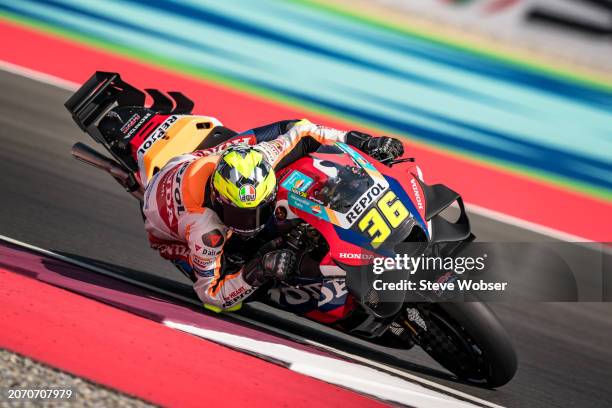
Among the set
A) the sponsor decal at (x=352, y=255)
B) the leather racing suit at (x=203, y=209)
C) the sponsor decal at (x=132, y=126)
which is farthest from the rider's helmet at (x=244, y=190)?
the sponsor decal at (x=132, y=126)

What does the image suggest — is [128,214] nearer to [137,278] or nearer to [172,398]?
[137,278]

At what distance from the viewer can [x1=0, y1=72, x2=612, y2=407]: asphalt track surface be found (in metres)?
5.17

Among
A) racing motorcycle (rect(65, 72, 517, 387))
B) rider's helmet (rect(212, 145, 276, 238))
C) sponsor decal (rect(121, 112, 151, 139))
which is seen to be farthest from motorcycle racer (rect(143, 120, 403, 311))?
sponsor decal (rect(121, 112, 151, 139))

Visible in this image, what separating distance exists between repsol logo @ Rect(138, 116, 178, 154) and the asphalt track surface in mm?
1000

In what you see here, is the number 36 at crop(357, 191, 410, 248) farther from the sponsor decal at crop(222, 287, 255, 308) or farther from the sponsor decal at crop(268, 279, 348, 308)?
the sponsor decal at crop(222, 287, 255, 308)

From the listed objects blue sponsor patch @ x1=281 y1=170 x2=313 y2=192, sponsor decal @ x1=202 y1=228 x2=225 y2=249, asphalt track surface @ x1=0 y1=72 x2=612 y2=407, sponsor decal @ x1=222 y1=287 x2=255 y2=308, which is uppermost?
blue sponsor patch @ x1=281 y1=170 x2=313 y2=192

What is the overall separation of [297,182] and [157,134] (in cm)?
186

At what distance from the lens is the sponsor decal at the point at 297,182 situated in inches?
180

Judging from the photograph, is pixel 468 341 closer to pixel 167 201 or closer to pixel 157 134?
pixel 167 201

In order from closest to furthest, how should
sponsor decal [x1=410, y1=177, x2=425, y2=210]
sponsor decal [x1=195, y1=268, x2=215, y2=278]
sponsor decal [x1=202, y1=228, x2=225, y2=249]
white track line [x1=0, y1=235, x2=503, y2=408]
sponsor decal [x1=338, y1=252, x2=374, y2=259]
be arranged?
sponsor decal [x1=338, y1=252, x2=374, y2=259] < sponsor decal [x1=410, y1=177, x2=425, y2=210] < white track line [x1=0, y1=235, x2=503, y2=408] < sponsor decal [x1=202, y1=228, x2=225, y2=249] < sponsor decal [x1=195, y1=268, x2=215, y2=278]

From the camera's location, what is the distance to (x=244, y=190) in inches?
179

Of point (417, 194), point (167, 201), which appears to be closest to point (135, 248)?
point (167, 201)

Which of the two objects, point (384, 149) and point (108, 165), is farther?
point (108, 165)

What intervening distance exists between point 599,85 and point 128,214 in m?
8.51
